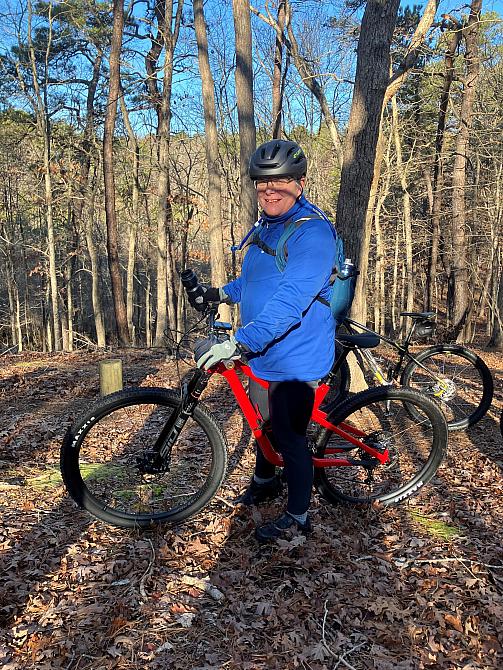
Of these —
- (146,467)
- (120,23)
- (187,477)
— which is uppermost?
(120,23)

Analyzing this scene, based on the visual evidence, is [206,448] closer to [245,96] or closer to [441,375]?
[441,375]

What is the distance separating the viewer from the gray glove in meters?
2.93

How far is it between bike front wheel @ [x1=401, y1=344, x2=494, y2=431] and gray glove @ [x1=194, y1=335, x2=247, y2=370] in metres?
3.24

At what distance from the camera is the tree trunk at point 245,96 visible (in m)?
9.77

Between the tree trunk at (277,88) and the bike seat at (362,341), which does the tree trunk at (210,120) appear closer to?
the tree trunk at (277,88)

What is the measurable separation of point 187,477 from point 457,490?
7.74 ft

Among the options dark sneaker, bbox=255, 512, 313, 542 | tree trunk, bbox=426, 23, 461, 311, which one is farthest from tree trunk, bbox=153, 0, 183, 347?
dark sneaker, bbox=255, 512, 313, 542

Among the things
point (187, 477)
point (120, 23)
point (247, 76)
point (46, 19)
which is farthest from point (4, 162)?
point (187, 477)

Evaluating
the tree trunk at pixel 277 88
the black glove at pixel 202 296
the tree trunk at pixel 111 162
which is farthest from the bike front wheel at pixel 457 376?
the tree trunk at pixel 277 88

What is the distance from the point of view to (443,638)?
105 inches

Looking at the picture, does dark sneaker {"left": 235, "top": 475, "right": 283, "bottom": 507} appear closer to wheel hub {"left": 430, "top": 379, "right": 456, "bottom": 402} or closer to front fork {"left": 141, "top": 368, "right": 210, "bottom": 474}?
front fork {"left": 141, "top": 368, "right": 210, "bottom": 474}

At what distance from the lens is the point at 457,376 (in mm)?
5742

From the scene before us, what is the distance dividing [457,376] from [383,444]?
2.21 m

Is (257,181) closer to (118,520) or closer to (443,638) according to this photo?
(118,520)
